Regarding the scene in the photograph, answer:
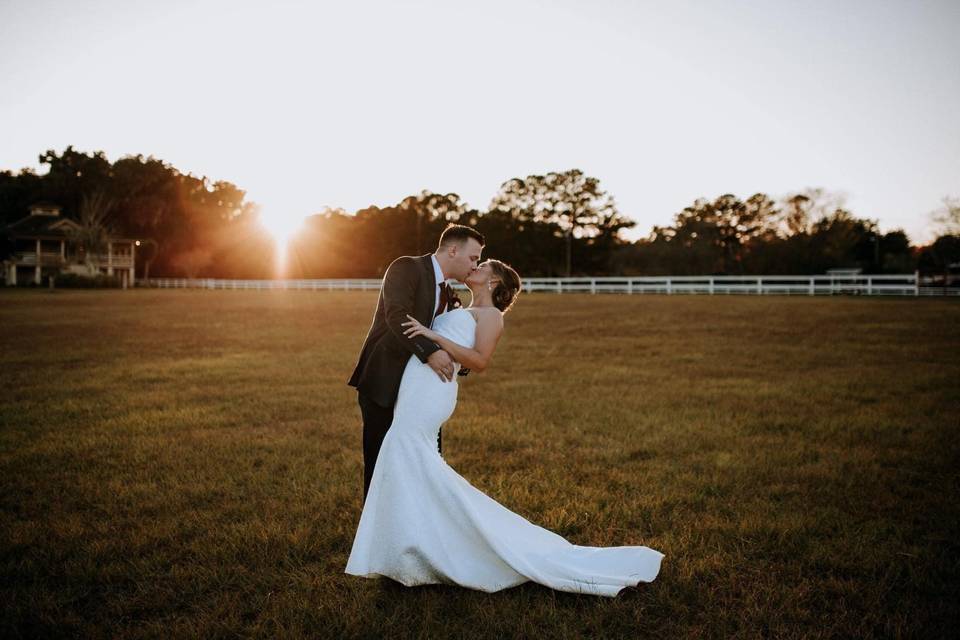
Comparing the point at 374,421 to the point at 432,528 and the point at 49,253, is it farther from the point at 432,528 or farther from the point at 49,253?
the point at 49,253

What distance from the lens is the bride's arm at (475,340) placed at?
3.73 m

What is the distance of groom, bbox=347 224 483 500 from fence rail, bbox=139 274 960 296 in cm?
3266

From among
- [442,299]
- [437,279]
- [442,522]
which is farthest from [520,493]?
[437,279]

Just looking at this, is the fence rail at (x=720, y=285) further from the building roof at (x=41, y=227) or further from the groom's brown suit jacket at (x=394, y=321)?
the groom's brown suit jacket at (x=394, y=321)

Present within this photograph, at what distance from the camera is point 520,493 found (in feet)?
18.2

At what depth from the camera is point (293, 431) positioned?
7848mm

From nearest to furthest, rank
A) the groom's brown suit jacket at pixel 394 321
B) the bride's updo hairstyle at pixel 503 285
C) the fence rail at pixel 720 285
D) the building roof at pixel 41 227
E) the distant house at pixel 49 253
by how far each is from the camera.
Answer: the groom's brown suit jacket at pixel 394 321 < the bride's updo hairstyle at pixel 503 285 < the fence rail at pixel 720 285 < the distant house at pixel 49 253 < the building roof at pixel 41 227

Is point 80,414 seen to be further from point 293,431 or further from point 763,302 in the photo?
point 763,302

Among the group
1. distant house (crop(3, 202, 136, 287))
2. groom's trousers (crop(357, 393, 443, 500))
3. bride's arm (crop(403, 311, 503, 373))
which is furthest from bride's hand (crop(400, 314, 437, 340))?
distant house (crop(3, 202, 136, 287))

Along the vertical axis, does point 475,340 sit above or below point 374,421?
above

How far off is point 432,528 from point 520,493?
2027 millimetres

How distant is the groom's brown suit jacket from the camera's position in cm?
386

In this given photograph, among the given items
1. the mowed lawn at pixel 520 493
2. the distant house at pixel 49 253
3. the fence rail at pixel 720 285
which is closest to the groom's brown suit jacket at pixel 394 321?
the mowed lawn at pixel 520 493

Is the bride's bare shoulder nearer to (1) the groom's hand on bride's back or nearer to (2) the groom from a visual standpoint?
(2) the groom
